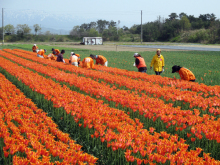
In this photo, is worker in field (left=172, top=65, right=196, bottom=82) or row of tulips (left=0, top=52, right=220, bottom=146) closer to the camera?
row of tulips (left=0, top=52, right=220, bottom=146)

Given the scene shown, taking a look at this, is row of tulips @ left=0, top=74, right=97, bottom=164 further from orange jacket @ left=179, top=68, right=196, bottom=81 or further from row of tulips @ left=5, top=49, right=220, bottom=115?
orange jacket @ left=179, top=68, right=196, bottom=81

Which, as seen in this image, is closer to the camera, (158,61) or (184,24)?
(158,61)

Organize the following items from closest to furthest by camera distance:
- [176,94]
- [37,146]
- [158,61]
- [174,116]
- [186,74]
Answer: [37,146] → [174,116] → [176,94] → [186,74] → [158,61]

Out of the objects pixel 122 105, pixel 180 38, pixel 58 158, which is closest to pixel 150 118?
pixel 122 105

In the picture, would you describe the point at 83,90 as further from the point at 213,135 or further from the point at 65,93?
the point at 213,135

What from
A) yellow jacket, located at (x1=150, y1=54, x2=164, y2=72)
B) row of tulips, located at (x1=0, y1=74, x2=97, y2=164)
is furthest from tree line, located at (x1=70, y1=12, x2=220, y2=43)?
row of tulips, located at (x1=0, y1=74, x2=97, y2=164)

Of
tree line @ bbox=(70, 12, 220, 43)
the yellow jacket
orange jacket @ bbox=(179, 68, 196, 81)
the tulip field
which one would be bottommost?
the tulip field

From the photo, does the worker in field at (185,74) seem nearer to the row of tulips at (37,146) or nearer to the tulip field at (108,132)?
the tulip field at (108,132)

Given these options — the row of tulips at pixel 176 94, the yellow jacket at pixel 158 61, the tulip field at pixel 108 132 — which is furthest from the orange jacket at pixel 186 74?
the yellow jacket at pixel 158 61

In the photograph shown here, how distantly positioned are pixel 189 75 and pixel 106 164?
7662 millimetres

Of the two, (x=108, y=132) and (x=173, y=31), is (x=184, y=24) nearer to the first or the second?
(x=173, y=31)

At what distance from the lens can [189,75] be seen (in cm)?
1044

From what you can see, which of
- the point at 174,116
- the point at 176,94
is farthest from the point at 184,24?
the point at 174,116

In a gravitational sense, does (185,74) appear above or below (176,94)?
above
